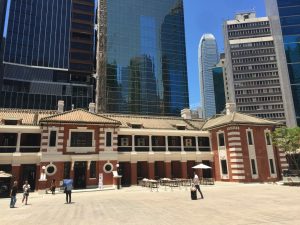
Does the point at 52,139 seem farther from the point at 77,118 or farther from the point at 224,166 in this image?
the point at 224,166

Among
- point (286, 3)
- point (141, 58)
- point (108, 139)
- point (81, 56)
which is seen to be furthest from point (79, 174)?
point (286, 3)

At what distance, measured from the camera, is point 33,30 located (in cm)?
10388

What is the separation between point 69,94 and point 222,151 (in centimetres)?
7735

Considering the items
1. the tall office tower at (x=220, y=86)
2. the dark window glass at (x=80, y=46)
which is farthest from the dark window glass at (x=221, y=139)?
the tall office tower at (x=220, y=86)

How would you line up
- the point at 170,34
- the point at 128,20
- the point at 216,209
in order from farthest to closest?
the point at 170,34
the point at 128,20
the point at 216,209

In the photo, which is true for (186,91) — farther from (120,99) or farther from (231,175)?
(231,175)

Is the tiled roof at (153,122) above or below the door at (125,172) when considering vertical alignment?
above

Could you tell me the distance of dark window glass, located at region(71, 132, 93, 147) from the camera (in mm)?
33750

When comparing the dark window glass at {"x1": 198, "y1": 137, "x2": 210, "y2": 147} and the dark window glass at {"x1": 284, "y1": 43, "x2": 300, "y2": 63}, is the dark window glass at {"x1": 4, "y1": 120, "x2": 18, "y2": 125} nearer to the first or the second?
the dark window glass at {"x1": 198, "y1": 137, "x2": 210, "y2": 147}

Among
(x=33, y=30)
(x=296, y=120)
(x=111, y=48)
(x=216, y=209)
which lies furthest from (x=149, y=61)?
(x=216, y=209)

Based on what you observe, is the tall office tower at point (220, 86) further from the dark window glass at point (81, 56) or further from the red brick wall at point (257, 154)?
the red brick wall at point (257, 154)

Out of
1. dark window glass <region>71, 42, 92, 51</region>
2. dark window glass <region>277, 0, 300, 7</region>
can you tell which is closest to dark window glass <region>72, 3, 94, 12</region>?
dark window glass <region>71, 42, 92, 51</region>

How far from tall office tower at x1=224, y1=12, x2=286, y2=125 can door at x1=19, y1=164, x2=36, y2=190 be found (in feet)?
325

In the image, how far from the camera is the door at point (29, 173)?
1270 inches
